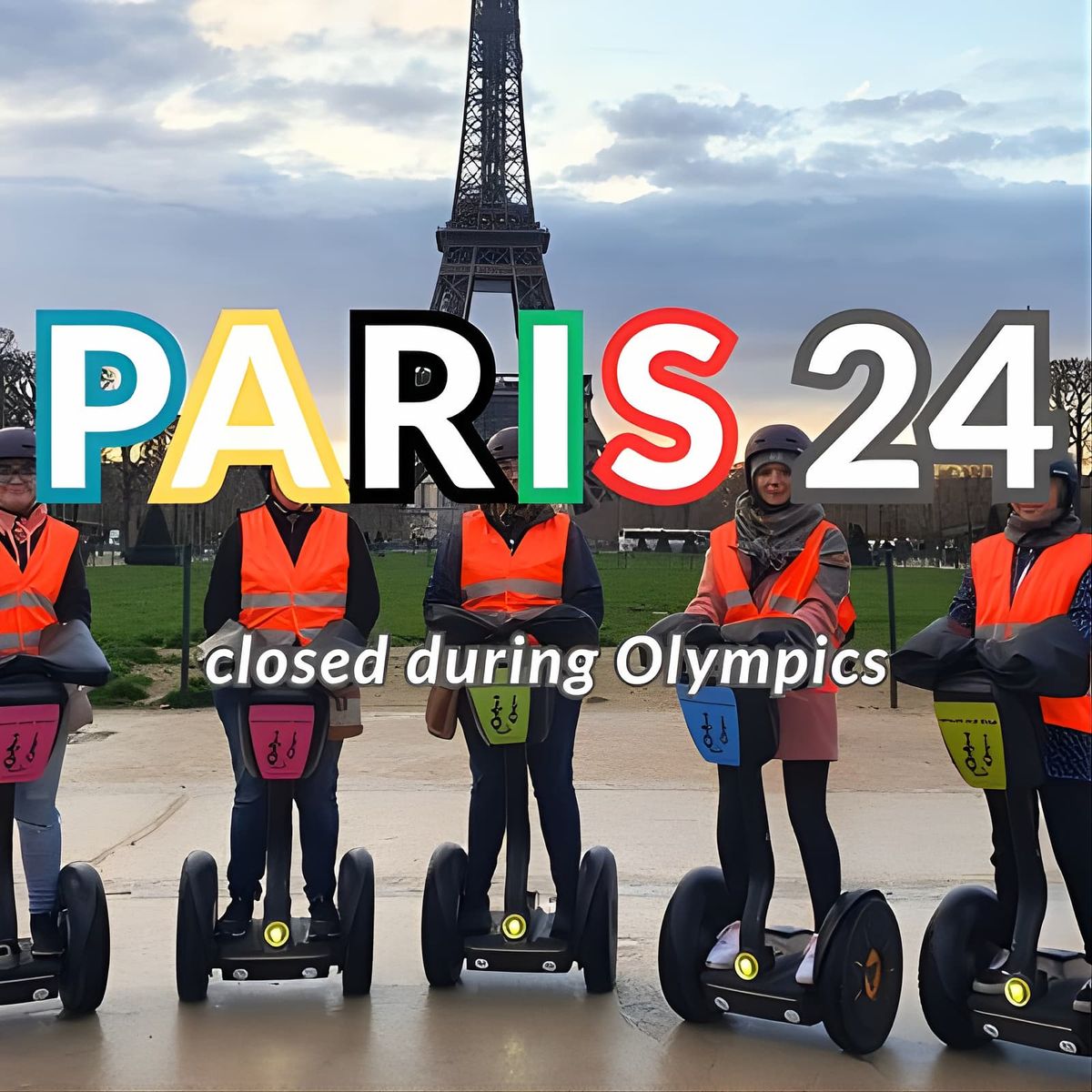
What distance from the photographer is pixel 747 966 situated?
173 inches

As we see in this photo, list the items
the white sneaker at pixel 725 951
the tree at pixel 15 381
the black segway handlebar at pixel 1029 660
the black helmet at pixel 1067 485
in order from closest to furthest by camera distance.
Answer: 1. the black segway handlebar at pixel 1029 660
2. the black helmet at pixel 1067 485
3. the white sneaker at pixel 725 951
4. the tree at pixel 15 381

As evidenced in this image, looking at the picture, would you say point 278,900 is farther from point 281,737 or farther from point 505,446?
point 505,446

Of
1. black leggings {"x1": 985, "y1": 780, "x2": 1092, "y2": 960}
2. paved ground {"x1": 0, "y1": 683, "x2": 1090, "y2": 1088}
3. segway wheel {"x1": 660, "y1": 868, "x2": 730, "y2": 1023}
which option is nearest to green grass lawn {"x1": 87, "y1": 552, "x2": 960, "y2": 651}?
paved ground {"x1": 0, "y1": 683, "x2": 1090, "y2": 1088}

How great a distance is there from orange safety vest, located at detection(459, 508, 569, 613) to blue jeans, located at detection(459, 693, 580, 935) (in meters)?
0.36

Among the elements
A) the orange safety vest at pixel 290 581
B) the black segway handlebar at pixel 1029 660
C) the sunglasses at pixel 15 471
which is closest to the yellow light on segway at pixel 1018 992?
the black segway handlebar at pixel 1029 660

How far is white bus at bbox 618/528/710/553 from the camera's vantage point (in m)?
59.6

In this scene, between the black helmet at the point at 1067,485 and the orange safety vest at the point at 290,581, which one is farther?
the orange safety vest at the point at 290,581

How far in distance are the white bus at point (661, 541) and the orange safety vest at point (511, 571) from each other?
50.3m

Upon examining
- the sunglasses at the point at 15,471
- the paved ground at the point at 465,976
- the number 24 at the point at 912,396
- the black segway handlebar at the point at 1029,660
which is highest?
the number 24 at the point at 912,396

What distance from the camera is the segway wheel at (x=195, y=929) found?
15.4 feet

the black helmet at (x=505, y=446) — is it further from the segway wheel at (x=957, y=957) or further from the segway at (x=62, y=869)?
the segway wheel at (x=957, y=957)

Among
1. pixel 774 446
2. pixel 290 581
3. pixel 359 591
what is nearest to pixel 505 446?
pixel 359 591

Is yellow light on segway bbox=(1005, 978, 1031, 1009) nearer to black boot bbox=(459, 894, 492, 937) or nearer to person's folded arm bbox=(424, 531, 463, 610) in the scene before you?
black boot bbox=(459, 894, 492, 937)

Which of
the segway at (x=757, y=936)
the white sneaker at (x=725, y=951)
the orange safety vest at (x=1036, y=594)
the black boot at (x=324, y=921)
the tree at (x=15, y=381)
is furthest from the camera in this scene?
the tree at (x=15, y=381)
